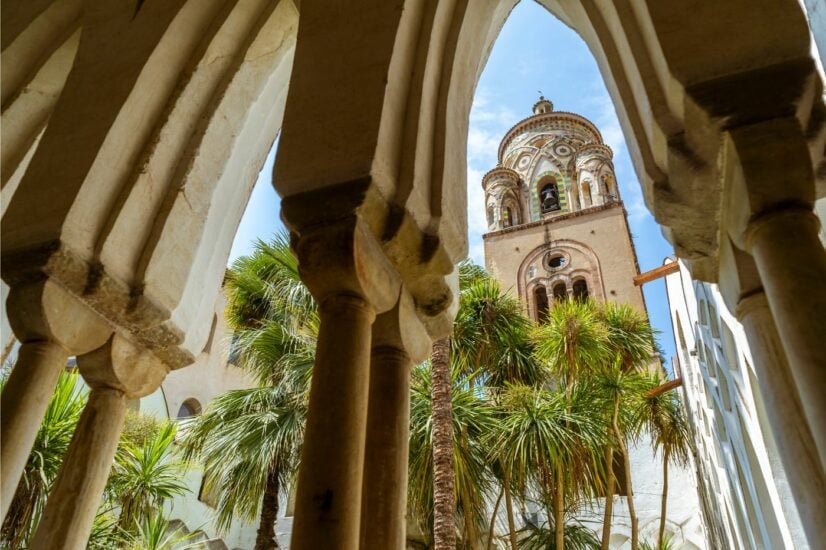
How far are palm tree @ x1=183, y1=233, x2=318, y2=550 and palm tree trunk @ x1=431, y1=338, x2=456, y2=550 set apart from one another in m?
1.75

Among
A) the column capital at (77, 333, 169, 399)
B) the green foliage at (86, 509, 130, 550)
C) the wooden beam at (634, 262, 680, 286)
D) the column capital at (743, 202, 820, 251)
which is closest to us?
the column capital at (743, 202, 820, 251)

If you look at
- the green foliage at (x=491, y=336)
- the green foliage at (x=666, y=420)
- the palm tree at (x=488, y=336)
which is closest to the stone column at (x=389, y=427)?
the palm tree at (x=488, y=336)

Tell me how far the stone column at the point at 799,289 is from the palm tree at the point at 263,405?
549 cm

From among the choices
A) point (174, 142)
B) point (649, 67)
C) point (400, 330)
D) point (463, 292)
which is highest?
point (463, 292)

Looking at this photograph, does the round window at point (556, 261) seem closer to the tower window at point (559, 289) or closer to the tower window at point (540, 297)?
the tower window at point (559, 289)

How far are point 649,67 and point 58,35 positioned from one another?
3.19m

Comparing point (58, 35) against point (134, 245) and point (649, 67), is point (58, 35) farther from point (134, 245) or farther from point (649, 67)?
point (649, 67)

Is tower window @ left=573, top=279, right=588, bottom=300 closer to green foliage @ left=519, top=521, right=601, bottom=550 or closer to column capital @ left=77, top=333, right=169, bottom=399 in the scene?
green foliage @ left=519, top=521, right=601, bottom=550

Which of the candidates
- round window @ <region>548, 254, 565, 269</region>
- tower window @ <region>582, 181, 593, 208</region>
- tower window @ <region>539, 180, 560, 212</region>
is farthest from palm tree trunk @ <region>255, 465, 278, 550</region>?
tower window @ <region>539, 180, 560, 212</region>

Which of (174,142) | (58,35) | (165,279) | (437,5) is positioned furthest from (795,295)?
(58,35)

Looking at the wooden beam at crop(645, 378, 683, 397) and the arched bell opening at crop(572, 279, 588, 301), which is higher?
the arched bell opening at crop(572, 279, 588, 301)

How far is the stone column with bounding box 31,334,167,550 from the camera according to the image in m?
2.31

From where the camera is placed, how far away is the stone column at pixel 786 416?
151cm

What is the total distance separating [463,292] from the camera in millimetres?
8992
